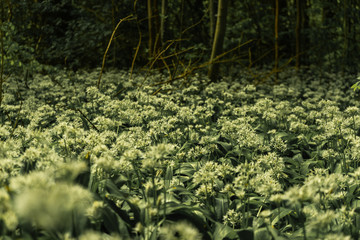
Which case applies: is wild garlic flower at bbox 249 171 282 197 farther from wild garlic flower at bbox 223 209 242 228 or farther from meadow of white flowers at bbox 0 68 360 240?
wild garlic flower at bbox 223 209 242 228

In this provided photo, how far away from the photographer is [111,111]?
4500 mm

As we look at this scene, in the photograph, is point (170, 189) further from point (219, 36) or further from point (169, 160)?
point (219, 36)

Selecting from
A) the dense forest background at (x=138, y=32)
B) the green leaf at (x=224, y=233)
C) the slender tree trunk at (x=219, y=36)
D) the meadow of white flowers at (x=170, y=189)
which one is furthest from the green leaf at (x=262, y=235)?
the dense forest background at (x=138, y=32)

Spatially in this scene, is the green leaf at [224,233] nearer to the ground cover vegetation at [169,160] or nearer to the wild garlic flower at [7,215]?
the ground cover vegetation at [169,160]

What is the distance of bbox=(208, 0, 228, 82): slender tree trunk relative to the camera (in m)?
6.67

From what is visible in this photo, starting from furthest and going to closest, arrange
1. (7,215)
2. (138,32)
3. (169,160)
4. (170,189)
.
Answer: (138,32), (169,160), (170,189), (7,215)

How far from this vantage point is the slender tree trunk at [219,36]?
667 cm

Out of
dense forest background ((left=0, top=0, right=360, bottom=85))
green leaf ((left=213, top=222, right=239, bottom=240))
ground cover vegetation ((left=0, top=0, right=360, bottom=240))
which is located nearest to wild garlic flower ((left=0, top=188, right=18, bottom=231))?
ground cover vegetation ((left=0, top=0, right=360, bottom=240))

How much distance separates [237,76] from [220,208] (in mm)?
7252

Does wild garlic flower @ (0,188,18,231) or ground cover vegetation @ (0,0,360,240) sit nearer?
wild garlic flower @ (0,188,18,231)

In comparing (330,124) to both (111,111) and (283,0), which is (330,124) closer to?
(111,111)

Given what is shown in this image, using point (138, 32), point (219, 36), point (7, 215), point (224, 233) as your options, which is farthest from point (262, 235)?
point (138, 32)

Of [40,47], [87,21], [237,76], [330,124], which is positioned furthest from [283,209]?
[40,47]

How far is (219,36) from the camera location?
695 centimetres
